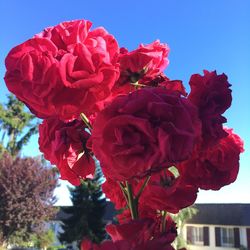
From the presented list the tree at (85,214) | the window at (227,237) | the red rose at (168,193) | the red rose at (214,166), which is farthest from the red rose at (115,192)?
the window at (227,237)

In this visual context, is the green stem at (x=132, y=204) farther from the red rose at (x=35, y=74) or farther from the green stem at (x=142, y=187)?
the red rose at (x=35, y=74)

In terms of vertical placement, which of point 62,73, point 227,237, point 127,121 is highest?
point 227,237

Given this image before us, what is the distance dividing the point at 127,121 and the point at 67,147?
0.36 metres

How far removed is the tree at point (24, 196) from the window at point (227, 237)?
37.2 feet

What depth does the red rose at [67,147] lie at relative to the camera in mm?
1125

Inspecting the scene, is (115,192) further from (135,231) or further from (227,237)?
(227,237)

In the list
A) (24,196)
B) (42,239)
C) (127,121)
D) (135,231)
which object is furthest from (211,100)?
(42,239)

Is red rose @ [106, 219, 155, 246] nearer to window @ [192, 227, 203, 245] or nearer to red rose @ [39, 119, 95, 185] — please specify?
red rose @ [39, 119, 95, 185]

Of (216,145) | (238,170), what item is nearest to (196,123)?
(216,145)

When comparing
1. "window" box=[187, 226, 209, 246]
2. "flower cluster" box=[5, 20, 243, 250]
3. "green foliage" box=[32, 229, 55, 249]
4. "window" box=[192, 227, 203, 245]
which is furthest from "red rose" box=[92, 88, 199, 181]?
"window" box=[192, 227, 203, 245]

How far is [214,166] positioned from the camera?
3.59 ft

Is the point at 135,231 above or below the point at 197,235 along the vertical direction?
below

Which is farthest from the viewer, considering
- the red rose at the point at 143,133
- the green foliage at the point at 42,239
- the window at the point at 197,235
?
the window at the point at 197,235

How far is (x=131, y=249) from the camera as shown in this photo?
88cm
